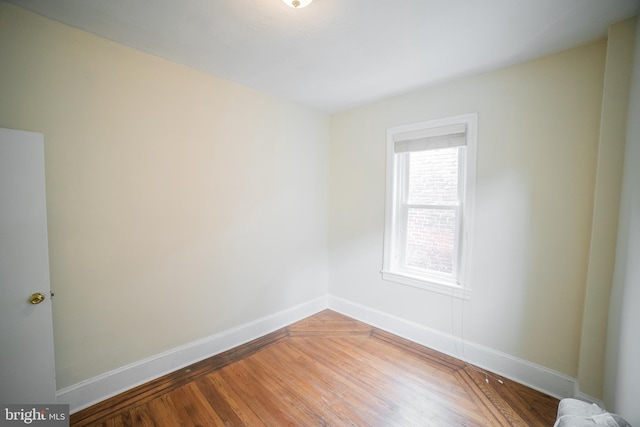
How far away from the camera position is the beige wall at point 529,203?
2008mm

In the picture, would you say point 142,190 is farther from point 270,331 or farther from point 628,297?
point 628,297

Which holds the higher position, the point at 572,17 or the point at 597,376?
the point at 572,17

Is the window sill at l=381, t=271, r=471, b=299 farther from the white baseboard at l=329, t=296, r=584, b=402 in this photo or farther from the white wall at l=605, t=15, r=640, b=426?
the white wall at l=605, t=15, r=640, b=426

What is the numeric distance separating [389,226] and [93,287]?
109 inches

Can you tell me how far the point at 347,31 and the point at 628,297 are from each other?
230 centimetres

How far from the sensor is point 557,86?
2070 millimetres

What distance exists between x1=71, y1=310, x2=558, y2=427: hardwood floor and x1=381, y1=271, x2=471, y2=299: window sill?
0.61m

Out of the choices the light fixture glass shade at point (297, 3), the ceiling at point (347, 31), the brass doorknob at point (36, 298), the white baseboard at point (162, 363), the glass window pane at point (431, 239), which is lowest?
the white baseboard at point (162, 363)

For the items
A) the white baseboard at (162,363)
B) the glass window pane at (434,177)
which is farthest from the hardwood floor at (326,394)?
the glass window pane at (434,177)

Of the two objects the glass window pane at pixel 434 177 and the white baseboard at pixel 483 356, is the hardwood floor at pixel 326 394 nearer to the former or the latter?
the white baseboard at pixel 483 356

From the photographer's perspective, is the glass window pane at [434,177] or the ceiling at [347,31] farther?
the glass window pane at [434,177]

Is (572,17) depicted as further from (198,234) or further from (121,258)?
(121,258)

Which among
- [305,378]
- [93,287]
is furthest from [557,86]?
[93,287]

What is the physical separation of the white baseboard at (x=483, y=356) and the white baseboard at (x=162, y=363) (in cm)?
112
